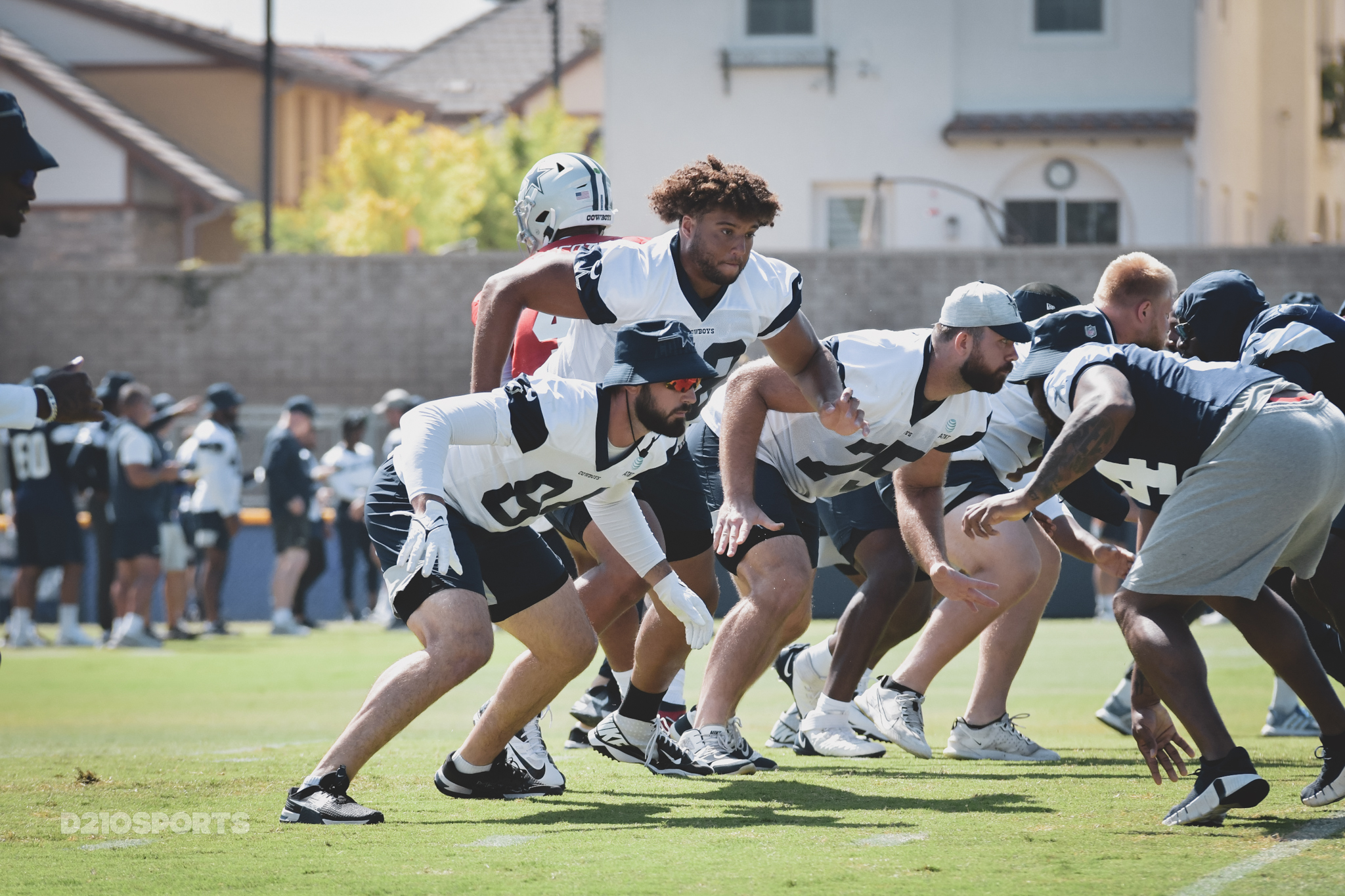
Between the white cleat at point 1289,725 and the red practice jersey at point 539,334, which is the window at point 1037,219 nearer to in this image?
the white cleat at point 1289,725

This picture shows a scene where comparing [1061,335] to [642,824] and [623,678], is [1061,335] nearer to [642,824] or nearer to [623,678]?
[642,824]

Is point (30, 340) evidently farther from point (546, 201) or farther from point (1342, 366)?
point (1342, 366)

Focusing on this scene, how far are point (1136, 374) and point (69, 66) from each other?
163 ft

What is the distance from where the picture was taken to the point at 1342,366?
6078 mm

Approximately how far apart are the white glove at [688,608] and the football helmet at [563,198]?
5.91 feet

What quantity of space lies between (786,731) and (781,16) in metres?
22.4

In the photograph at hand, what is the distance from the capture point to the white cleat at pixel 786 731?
7.90 m

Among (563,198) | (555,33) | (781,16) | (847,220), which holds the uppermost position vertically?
(555,33)

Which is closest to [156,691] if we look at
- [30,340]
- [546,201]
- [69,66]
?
[546,201]

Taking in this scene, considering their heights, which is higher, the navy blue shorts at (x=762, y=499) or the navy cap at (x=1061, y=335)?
the navy cap at (x=1061, y=335)

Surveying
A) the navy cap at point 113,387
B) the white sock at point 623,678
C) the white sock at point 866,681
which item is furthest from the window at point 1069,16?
the white sock at point 623,678

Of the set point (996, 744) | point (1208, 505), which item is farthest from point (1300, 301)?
point (996, 744)

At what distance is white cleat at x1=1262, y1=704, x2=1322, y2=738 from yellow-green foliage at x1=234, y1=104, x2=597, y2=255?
136ft

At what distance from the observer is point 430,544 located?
15.7 ft
